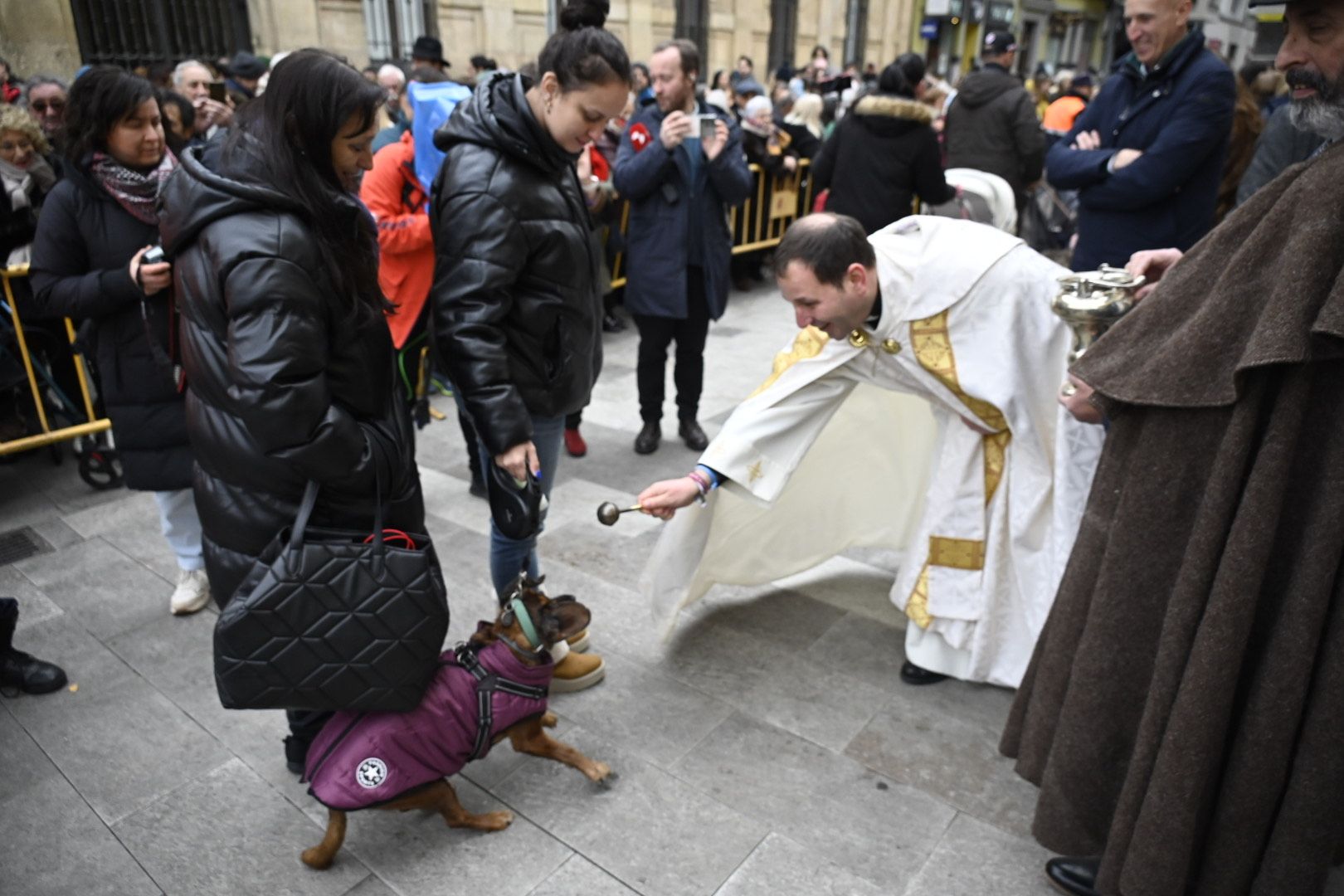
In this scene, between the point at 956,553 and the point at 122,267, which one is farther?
the point at 122,267

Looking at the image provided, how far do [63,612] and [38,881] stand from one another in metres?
1.44

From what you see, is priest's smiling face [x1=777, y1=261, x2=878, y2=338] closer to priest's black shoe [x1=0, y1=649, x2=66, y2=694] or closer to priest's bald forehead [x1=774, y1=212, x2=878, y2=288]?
priest's bald forehead [x1=774, y1=212, x2=878, y2=288]

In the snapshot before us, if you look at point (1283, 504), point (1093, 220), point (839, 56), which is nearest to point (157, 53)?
point (1093, 220)

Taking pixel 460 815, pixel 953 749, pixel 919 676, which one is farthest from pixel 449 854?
pixel 919 676

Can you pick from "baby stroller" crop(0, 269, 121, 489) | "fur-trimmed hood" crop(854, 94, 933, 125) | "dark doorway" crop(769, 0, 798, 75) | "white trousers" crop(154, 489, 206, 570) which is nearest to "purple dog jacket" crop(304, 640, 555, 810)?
"white trousers" crop(154, 489, 206, 570)

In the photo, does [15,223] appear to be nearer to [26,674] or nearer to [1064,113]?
[26,674]

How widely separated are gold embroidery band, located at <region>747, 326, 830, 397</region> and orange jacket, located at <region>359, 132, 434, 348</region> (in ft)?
6.31

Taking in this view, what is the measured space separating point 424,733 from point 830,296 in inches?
59.8

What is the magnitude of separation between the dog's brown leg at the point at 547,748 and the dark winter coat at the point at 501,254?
712mm

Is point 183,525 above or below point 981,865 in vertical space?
above

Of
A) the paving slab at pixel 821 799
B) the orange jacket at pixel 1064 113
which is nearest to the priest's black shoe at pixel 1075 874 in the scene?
the paving slab at pixel 821 799

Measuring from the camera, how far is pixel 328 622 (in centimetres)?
201

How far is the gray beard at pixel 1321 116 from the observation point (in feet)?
4.91

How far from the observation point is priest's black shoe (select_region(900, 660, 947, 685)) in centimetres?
299
